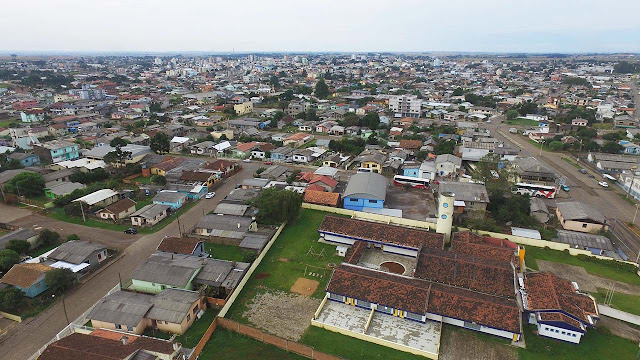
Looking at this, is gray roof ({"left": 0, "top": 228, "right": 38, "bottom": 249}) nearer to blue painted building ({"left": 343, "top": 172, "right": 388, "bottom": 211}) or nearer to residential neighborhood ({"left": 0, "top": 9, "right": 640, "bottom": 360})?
residential neighborhood ({"left": 0, "top": 9, "right": 640, "bottom": 360})

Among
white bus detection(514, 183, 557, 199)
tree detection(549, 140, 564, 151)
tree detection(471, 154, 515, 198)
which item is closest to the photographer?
tree detection(471, 154, 515, 198)

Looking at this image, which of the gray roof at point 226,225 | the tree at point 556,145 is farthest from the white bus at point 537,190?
the gray roof at point 226,225

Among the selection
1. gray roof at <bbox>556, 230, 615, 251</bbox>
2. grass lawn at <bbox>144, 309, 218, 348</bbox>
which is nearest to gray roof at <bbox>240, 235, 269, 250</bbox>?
grass lawn at <bbox>144, 309, 218, 348</bbox>

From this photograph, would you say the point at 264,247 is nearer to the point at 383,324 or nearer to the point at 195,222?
Result: the point at 195,222

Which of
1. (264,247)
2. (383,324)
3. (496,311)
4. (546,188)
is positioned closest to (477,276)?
(496,311)

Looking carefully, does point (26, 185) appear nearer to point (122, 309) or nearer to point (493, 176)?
point (122, 309)

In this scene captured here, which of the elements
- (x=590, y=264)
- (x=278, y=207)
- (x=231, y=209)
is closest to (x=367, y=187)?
(x=278, y=207)

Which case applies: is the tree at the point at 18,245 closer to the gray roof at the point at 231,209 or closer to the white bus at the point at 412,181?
the gray roof at the point at 231,209
